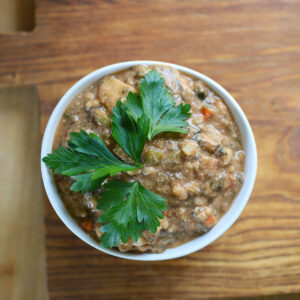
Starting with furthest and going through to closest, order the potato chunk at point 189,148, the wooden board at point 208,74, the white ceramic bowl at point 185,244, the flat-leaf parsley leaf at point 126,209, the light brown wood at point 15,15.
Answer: the light brown wood at point 15,15 → the wooden board at point 208,74 → the white ceramic bowl at point 185,244 → the potato chunk at point 189,148 → the flat-leaf parsley leaf at point 126,209

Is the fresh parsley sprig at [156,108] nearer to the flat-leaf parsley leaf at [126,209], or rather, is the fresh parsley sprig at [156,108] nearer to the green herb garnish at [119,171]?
the green herb garnish at [119,171]

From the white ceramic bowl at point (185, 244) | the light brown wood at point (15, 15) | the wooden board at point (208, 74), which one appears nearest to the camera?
the white ceramic bowl at point (185, 244)

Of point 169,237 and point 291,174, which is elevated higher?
point 291,174

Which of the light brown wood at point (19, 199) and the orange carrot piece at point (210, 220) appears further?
the light brown wood at point (19, 199)

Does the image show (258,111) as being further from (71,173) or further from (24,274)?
(24,274)

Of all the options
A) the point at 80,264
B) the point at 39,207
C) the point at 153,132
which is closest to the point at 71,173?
the point at 153,132

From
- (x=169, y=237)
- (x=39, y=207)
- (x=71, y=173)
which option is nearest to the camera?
(x=71, y=173)

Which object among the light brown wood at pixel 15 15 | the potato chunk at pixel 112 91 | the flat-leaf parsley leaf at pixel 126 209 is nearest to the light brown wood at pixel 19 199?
the light brown wood at pixel 15 15
